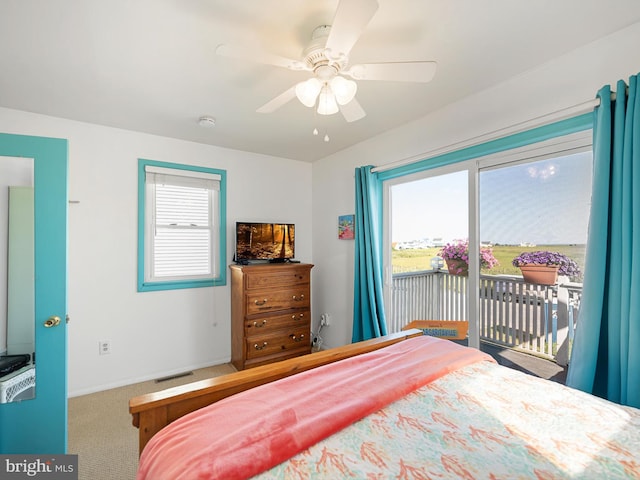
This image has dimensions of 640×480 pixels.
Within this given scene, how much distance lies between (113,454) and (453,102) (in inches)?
140

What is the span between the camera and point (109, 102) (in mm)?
2338

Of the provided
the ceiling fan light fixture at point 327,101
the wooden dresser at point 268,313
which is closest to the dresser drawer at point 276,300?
the wooden dresser at point 268,313

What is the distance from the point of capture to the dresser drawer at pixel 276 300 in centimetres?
312

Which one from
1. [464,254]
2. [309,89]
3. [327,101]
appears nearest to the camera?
[309,89]

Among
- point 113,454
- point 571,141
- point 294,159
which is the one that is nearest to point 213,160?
point 294,159

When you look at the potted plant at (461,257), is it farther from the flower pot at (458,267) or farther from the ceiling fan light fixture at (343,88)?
the ceiling fan light fixture at (343,88)

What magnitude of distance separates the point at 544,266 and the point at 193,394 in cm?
222

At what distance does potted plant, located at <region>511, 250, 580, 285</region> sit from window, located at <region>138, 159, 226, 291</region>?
2.91m

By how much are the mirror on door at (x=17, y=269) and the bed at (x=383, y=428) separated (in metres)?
1.22

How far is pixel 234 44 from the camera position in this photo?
1576 mm

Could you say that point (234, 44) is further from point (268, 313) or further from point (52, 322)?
point (268, 313)

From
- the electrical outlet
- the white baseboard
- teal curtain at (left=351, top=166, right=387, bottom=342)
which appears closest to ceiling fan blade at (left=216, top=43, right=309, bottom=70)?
teal curtain at (left=351, top=166, right=387, bottom=342)

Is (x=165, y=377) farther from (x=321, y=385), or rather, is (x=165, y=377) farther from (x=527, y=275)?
(x=527, y=275)

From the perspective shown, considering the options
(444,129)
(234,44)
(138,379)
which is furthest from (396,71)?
(138,379)
